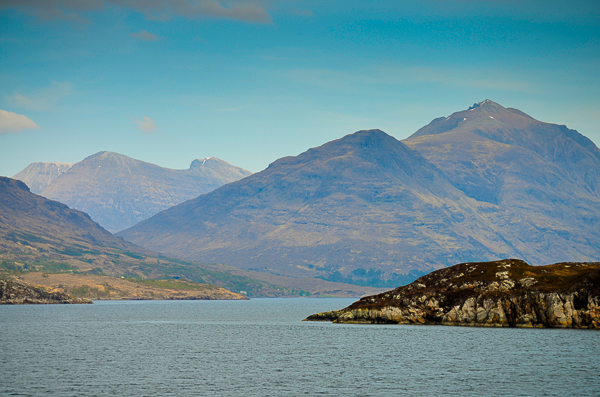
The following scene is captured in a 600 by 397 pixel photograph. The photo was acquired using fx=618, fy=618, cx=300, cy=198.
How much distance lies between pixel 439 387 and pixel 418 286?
9435 centimetres

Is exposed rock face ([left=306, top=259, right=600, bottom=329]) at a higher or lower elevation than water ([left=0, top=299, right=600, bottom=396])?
higher

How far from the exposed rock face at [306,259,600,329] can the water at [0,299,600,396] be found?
5223mm

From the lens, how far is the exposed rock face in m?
142

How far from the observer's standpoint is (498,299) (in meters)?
154

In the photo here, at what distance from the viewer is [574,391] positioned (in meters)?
76.2

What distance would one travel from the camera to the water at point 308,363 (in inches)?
3093

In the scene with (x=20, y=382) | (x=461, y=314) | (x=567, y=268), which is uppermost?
(x=567, y=268)

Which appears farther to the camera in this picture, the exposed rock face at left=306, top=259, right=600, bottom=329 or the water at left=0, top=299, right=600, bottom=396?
the exposed rock face at left=306, top=259, right=600, bottom=329

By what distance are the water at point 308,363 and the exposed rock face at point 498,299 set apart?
5.22 m

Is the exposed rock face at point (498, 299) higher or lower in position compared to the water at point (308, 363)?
higher

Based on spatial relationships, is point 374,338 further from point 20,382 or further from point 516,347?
point 20,382

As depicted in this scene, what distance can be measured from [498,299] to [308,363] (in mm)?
70255

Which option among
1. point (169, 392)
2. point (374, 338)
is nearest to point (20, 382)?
point (169, 392)

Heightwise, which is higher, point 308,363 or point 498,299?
point 498,299
